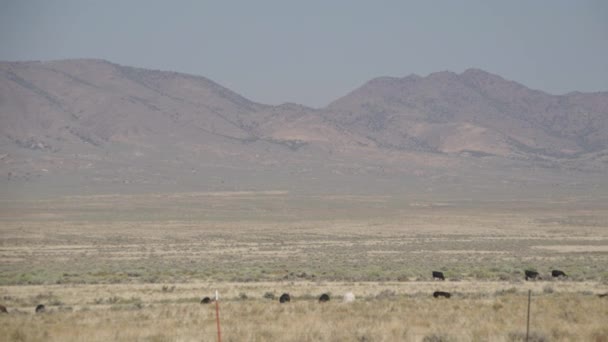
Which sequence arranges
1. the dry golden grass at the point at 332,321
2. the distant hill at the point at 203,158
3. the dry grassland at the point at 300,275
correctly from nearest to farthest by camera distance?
the dry golden grass at the point at 332,321 < the dry grassland at the point at 300,275 < the distant hill at the point at 203,158

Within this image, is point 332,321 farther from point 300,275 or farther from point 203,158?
point 203,158

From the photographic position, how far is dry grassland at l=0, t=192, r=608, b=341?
16.3 m

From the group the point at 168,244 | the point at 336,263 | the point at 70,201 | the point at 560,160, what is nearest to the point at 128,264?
the point at 336,263

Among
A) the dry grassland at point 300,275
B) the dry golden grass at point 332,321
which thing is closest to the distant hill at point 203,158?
the dry grassland at point 300,275

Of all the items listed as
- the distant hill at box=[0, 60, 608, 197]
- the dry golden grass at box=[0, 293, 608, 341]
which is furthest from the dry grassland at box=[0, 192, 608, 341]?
the distant hill at box=[0, 60, 608, 197]

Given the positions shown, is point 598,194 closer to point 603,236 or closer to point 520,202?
point 520,202

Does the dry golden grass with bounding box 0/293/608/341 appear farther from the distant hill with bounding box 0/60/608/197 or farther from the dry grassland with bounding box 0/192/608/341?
the distant hill with bounding box 0/60/608/197

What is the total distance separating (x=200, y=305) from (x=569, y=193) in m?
115

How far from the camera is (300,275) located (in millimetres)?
30469

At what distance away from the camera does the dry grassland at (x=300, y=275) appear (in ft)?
53.6

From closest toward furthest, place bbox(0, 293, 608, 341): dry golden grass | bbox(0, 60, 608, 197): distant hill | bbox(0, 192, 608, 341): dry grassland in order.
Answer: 1. bbox(0, 293, 608, 341): dry golden grass
2. bbox(0, 192, 608, 341): dry grassland
3. bbox(0, 60, 608, 197): distant hill

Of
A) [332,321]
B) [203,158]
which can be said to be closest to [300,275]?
[332,321]

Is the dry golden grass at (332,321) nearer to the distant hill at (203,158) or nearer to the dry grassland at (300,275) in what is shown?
the dry grassland at (300,275)

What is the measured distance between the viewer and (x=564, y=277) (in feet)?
95.8
